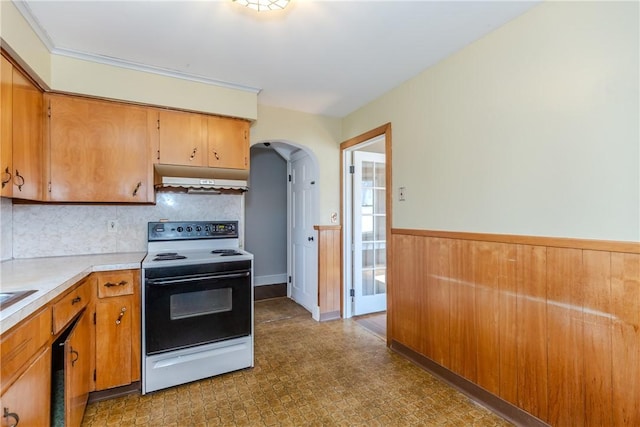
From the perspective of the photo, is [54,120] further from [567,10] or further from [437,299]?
[567,10]

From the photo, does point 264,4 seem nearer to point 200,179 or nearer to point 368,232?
point 200,179

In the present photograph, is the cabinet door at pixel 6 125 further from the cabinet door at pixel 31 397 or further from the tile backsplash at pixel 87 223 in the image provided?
the cabinet door at pixel 31 397

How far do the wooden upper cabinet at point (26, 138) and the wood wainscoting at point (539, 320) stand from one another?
110 inches

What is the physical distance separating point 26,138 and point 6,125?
0.79 ft

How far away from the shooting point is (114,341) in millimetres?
2111

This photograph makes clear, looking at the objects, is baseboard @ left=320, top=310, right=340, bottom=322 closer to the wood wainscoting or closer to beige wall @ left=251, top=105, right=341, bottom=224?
beige wall @ left=251, top=105, right=341, bottom=224

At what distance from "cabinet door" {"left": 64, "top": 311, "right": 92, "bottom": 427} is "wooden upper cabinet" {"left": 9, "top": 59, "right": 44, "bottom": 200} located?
0.93 metres

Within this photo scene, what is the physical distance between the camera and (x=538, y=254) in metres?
1.75

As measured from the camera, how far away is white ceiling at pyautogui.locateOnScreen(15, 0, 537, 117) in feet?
5.77

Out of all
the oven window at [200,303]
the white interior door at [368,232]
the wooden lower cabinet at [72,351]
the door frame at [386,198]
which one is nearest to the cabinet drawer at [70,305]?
the wooden lower cabinet at [72,351]

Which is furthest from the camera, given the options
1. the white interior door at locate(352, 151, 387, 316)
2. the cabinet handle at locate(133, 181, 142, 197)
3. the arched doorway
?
the arched doorway

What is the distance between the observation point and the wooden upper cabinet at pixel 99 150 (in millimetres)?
2258

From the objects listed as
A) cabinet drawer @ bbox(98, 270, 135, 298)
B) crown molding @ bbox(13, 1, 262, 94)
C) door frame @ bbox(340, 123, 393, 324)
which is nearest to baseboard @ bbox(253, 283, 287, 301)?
door frame @ bbox(340, 123, 393, 324)

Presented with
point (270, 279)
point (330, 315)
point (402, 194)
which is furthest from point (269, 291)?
point (402, 194)
